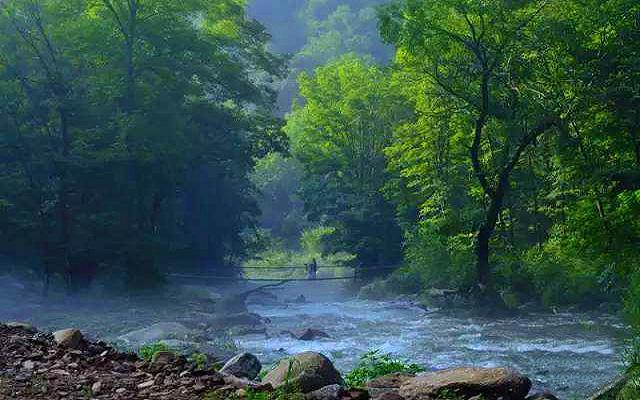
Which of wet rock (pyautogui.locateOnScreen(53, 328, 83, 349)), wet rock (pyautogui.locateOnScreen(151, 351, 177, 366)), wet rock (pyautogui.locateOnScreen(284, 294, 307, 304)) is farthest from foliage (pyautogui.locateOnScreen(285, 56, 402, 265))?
wet rock (pyautogui.locateOnScreen(151, 351, 177, 366))

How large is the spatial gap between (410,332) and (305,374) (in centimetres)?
1315

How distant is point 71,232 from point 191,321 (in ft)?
23.0

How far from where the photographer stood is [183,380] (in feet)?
23.5

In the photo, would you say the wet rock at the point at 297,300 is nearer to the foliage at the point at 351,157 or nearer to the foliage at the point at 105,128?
the foliage at the point at 105,128

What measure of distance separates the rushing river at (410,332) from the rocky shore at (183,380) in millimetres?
3729

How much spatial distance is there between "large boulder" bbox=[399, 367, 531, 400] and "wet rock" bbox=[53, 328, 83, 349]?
3.97 meters

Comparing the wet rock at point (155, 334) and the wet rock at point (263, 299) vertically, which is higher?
the wet rock at point (263, 299)

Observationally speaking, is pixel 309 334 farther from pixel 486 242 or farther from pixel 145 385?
pixel 145 385

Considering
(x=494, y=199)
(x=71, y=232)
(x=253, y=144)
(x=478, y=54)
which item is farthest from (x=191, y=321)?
(x=253, y=144)

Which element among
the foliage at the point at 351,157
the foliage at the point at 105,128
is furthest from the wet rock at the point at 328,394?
the foliage at the point at 351,157

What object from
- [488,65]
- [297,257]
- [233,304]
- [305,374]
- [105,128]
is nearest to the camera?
[305,374]

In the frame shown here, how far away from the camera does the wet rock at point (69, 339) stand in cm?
953

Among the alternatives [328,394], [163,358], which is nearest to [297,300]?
[163,358]

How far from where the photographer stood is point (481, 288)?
2584 cm
